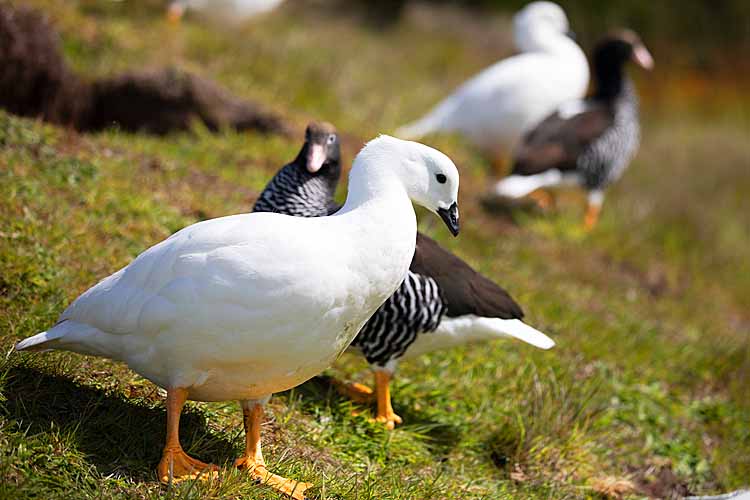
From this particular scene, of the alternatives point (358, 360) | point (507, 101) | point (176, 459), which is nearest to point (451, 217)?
point (176, 459)

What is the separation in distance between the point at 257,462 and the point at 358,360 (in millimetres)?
1637

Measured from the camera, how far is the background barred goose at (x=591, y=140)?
8.73 m

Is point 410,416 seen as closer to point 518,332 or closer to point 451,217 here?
point 518,332

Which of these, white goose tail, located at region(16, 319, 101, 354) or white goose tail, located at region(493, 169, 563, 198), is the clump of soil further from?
white goose tail, located at region(16, 319, 101, 354)

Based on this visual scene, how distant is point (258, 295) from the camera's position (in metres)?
3.24

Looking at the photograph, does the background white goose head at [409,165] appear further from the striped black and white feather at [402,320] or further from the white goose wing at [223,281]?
the striped black and white feather at [402,320]

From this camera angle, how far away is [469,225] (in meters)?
8.05

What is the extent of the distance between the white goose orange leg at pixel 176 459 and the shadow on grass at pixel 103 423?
0.09 meters

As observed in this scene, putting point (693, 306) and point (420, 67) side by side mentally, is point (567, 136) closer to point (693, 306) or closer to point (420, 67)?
point (693, 306)

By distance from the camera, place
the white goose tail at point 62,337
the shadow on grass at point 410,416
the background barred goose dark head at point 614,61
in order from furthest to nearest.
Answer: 1. the background barred goose dark head at point 614,61
2. the shadow on grass at point 410,416
3. the white goose tail at point 62,337

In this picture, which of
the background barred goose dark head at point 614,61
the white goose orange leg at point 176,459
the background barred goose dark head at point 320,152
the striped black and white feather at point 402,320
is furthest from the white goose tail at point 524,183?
the white goose orange leg at point 176,459

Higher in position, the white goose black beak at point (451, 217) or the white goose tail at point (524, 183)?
the white goose black beak at point (451, 217)

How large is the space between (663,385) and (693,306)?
84.5 inches

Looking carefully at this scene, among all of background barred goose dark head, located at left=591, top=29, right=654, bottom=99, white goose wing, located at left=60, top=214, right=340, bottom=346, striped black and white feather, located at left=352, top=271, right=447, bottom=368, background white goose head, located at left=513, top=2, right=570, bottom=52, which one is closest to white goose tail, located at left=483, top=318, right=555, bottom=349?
striped black and white feather, located at left=352, top=271, right=447, bottom=368
